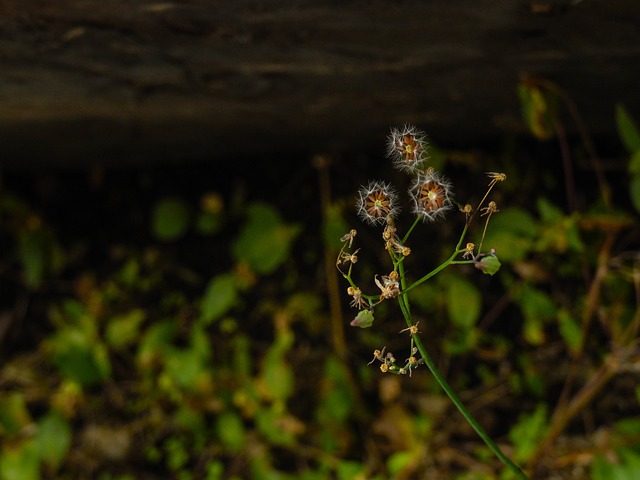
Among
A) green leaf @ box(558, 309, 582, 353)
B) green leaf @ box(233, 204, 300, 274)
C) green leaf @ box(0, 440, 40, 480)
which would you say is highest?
green leaf @ box(233, 204, 300, 274)

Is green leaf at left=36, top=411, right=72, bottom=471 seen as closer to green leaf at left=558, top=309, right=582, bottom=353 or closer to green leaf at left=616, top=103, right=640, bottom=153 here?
green leaf at left=558, top=309, right=582, bottom=353

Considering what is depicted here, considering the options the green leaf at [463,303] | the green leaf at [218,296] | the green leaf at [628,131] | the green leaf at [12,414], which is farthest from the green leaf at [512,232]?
the green leaf at [12,414]

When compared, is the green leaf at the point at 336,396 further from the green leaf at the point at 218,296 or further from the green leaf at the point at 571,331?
the green leaf at the point at 571,331

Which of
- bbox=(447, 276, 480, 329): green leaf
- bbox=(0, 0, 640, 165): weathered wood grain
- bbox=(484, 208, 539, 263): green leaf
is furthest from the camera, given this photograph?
bbox=(447, 276, 480, 329): green leaf

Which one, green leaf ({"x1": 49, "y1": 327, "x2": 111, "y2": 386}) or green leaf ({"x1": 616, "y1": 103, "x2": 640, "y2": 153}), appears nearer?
green leaf ({"x1": 616, "y1": 103, "x2": 640, "y2": 153})

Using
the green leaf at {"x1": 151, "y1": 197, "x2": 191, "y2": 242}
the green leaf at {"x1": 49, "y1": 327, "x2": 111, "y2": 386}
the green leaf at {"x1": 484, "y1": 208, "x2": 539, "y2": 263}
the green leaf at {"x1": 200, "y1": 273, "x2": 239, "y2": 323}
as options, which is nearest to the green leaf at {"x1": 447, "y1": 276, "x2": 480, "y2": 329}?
the green leaf at {"x1": 484, "y1": 208, "x2": 539, "y2": 263}

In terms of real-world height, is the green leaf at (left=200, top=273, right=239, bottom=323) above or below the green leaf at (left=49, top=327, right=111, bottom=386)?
above

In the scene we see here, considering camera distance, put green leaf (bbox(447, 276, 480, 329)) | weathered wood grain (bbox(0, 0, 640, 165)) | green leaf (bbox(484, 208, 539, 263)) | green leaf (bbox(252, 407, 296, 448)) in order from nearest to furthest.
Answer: weathered wood grain (bbox(0, 0, 640, 165)) → green leaf (bbox(484, 208, 539, 263)) → green leaf (bbox(447, 276, 480, 329)) → green leaf (bbox(252, 407, 296, 448))

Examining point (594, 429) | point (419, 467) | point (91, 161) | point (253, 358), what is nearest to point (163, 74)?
point (91, 161)

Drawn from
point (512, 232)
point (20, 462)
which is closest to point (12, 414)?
point (20, 462)
